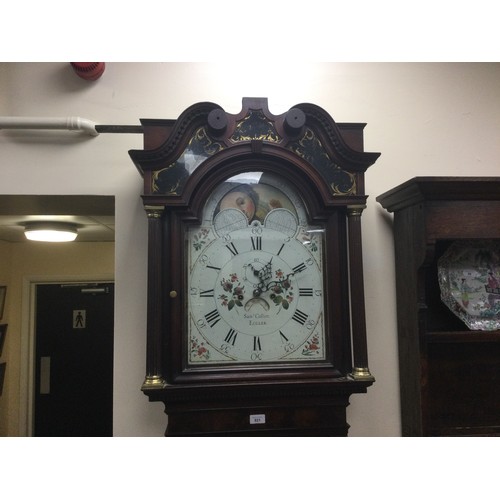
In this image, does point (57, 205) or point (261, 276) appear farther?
point (57, 205)

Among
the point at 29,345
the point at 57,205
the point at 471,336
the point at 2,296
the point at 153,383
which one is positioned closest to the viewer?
the point at 153,383

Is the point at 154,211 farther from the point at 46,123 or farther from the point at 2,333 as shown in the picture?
the point at 2,333

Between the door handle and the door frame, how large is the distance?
0.17ft

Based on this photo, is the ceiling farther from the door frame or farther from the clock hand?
the door frame

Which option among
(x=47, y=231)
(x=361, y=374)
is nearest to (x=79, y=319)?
(x=47, y=231)

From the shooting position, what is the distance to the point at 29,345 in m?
2.53

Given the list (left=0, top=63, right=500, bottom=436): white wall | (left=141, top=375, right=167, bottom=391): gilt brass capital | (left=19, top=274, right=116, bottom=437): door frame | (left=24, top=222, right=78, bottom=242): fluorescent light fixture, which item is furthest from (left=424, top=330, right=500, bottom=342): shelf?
(left=19, top=274, right=116, bottom=437): door frame

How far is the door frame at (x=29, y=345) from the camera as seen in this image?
248 centimetres

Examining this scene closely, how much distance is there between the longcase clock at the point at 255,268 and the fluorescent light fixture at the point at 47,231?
1.05 m

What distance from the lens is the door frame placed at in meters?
2.48

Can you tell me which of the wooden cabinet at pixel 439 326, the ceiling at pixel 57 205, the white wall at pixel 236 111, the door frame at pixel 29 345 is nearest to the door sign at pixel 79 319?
the door frame at pixel 29 345

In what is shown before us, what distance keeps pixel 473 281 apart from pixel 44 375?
2753 mm

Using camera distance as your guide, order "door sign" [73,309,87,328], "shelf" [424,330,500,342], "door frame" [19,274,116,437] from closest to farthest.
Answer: "shelf" [424,330,500,342] → "door frame" [19,274,116,437] → "door sign" [73,309,87,328]

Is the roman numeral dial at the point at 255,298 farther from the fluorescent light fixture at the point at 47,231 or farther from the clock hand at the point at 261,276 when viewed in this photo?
the fluorescent light fixture at the point at 47,231
